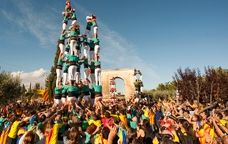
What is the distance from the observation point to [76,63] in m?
18.7

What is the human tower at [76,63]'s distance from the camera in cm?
1836

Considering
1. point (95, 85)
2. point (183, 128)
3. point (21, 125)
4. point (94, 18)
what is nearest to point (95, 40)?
point (94, 18)

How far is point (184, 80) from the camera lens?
93.2 ft

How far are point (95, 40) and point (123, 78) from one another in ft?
111

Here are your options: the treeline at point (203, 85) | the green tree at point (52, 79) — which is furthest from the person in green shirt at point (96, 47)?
the green tree at point (52, 79)

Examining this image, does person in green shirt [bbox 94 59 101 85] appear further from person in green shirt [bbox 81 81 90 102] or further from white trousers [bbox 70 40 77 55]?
white trousers [bbox 70 40 77 55]

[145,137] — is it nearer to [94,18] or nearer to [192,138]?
[192,138]

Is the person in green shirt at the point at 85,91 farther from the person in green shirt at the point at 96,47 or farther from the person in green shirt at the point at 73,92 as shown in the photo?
the person in green shirt at the point at 96,47


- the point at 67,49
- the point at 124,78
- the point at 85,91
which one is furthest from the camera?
the point at 124,78

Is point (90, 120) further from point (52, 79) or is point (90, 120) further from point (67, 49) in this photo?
point (52, 79)

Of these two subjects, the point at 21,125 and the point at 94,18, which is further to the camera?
the point at 94,18

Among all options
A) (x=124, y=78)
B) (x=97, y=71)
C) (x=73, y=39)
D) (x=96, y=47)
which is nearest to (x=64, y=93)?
(x=97, y=71)

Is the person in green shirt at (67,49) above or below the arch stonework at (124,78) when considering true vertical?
below

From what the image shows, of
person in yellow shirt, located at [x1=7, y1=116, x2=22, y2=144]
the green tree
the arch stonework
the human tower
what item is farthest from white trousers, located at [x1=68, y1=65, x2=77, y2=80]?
the arch stonework
